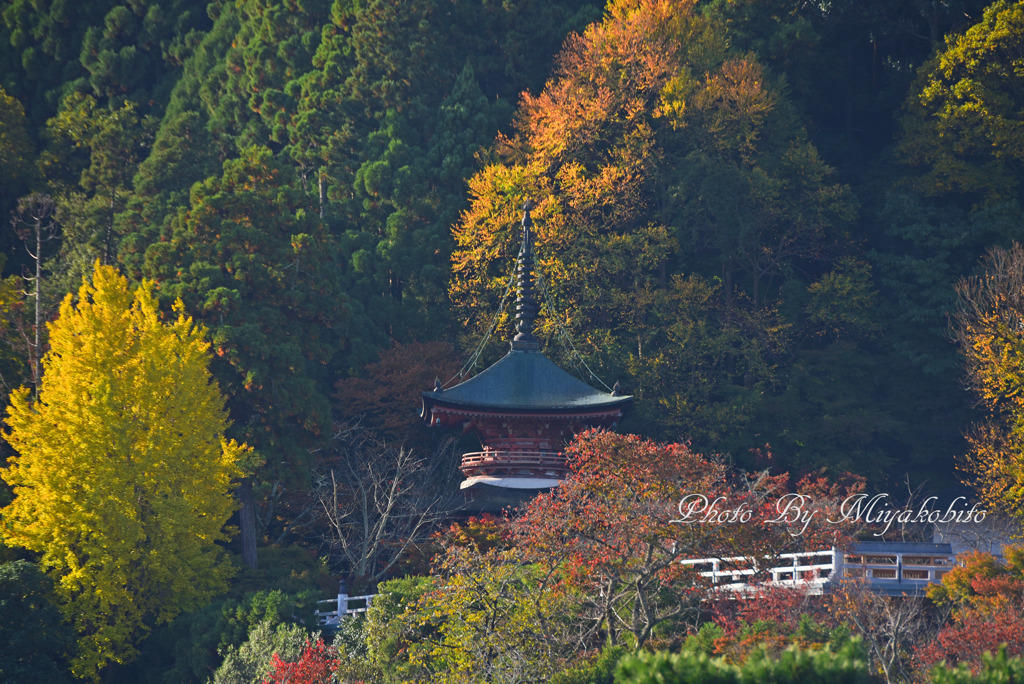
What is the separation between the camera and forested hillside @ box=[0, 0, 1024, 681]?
3069 cm

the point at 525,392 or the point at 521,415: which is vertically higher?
the point at 525,392

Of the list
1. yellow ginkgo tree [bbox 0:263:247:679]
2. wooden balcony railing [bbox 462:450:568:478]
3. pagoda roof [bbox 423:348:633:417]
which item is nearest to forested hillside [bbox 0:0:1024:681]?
yellow ginkgo tree [bbox 0:263:247:679]

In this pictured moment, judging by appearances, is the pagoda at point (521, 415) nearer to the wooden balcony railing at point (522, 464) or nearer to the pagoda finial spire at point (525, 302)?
the wooden balcony railing at point (522, 464)

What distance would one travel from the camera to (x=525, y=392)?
30.3 metres

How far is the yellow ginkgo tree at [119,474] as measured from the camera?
2570 cm

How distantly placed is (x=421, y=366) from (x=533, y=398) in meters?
5.10

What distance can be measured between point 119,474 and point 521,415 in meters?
8.89

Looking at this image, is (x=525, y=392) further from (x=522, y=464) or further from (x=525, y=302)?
(x=525, y=302)

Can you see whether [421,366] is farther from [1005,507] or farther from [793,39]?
[793,39]

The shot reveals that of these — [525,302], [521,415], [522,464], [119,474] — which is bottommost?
[522,464]

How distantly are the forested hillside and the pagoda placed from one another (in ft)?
6.96

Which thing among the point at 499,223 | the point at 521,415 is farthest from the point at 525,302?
the point at 499,223

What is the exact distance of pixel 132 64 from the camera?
152ft

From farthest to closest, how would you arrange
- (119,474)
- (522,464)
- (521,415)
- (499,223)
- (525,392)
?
1. (499,223)
2. (525,392)
3. (522,464)
4. (521,415)
5. (119,474)
